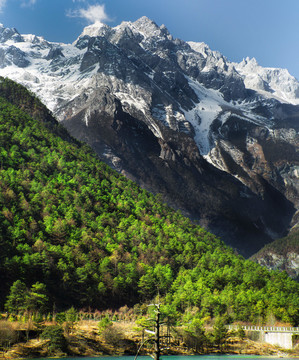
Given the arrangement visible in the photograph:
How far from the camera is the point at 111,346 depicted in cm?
9119

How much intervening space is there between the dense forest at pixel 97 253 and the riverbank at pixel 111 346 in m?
11.7

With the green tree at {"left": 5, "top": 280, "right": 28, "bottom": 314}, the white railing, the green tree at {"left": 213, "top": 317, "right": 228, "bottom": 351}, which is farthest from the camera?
the white railing

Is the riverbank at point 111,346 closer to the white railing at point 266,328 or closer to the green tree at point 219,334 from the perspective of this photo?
the green tree at point 219,334

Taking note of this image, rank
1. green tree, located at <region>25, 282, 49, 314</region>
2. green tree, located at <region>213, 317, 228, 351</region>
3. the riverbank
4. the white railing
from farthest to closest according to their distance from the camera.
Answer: the white railing < green tree, located at <region>213, 317, 228, 351</region> < green tree, located at <region>25, 282, 49, 314</region> < the riverbank

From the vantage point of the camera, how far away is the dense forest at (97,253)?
117 metres

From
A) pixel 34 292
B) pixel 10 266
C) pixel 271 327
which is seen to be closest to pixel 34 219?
pixel 10 266

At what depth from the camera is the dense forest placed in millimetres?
117250

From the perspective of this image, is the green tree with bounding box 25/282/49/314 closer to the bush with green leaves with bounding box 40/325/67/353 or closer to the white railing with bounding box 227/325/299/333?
the bush with green leaves with bounding box 40/325/67/353

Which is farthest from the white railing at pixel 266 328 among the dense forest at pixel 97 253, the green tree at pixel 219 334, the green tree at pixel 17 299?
the green tree at pixel 17 299

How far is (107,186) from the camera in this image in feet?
611

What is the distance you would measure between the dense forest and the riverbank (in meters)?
11.7

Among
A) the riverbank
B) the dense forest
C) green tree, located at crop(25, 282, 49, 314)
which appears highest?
the dense forest

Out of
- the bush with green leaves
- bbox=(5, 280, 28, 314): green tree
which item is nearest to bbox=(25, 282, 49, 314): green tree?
bbox=(5, 280, 28, 314): green tree

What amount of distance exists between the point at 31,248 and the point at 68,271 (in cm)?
1212
